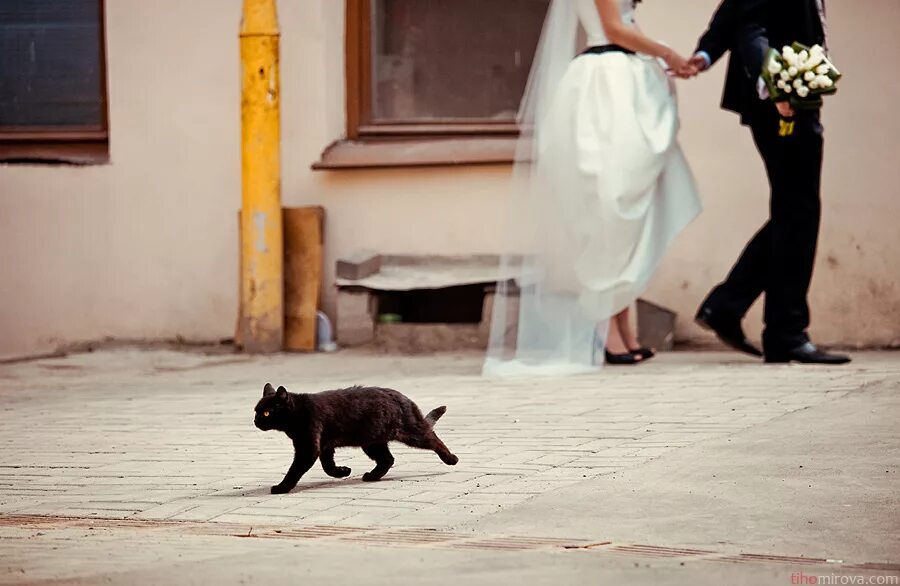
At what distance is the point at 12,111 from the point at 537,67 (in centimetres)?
371

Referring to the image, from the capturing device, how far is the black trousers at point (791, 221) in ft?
25.9

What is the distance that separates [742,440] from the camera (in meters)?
5.53

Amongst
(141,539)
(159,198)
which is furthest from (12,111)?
(141,539)

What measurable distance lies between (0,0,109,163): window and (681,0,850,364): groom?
13.1ft

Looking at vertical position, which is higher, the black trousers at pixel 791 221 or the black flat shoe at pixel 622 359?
the black trousers at pixel 791 221

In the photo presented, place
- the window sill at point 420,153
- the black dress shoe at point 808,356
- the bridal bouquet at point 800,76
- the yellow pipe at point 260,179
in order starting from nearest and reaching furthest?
the bridal bouquet at point 800,76, the black dress shoe at point 808,356, the yellow pipe at point 260,179, the window sill at point 420,153

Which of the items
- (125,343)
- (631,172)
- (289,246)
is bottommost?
(125,343)

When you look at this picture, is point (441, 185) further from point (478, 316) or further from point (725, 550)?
point (725, 550)

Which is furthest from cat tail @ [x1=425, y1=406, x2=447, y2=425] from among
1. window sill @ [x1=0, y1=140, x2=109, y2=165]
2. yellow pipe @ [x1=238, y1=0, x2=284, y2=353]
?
window sill @ [x1=0, y1=140, x2=109, y2=165]

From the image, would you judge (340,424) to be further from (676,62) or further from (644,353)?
(676,62)

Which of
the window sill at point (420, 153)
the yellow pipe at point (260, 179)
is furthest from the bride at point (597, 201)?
the yellow pipe at point (260, 179)

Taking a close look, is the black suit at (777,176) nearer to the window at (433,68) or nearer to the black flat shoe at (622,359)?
the black flat shoe at (622,359)

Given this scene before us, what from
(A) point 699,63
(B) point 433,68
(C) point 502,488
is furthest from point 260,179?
(C) point 502,488

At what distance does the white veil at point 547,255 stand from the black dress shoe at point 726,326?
0.46m
